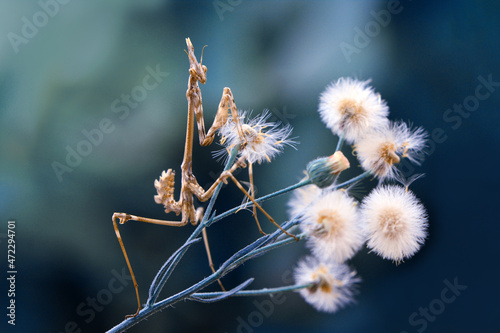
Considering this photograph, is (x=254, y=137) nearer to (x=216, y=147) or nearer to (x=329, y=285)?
(x=329, y=285)

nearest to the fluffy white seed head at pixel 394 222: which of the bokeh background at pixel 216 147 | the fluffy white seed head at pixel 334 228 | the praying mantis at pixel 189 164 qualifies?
the fluffy white seed head at pixel 334 228

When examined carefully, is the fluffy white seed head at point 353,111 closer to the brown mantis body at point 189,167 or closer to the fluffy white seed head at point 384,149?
the fluffy white seed head at point 384,149

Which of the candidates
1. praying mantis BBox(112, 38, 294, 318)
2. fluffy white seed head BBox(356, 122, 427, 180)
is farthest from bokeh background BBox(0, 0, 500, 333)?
fluffy white seed head BBox(356, 122, 427, 180)

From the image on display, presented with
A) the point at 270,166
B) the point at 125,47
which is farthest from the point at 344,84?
the point at 125,47

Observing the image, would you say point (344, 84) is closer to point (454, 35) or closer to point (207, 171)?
point (207, 171)

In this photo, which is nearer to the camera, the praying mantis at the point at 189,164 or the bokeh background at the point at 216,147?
the praying mantis at the point at 189,164

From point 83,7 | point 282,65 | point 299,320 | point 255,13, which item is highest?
point 83,7
